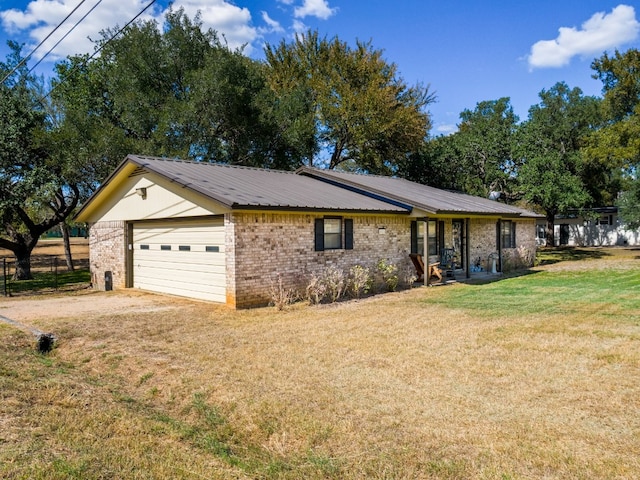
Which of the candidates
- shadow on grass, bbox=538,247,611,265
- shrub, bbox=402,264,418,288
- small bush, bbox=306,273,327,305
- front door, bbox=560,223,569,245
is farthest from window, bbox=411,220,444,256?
front door, bbox=560,223,569,245

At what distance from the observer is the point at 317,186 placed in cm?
1600

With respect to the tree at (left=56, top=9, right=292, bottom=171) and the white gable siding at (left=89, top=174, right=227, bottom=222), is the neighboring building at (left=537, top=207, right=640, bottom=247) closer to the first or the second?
the tree at (left=56, top=9, right=292, bottom=171)

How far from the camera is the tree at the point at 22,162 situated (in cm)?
1856

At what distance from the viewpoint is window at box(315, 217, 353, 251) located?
1269 centimetres

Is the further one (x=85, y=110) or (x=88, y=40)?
(x=88, y=40)

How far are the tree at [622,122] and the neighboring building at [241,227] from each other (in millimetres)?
9385

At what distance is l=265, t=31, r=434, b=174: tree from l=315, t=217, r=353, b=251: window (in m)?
11.9

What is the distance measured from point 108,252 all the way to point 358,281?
29.6ft

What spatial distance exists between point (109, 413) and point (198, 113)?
61.4 ft

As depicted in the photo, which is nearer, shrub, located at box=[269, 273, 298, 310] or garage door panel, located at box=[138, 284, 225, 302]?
shrub, located at box=[269, 273, 298, 310]

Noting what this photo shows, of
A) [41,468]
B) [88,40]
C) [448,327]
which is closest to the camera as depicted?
[41,468]

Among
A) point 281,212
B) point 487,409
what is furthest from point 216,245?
point 487,409

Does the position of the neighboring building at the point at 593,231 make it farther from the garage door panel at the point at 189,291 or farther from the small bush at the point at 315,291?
the garage door panel at the point at 189,291

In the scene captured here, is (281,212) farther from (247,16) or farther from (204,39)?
(204,39)
